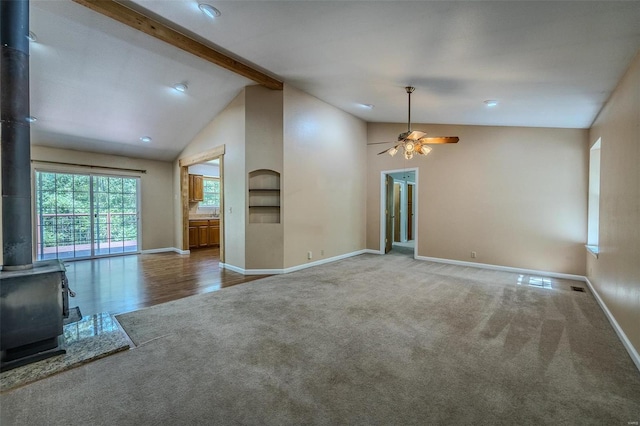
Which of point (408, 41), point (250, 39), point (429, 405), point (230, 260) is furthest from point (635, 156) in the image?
point (230, 260)

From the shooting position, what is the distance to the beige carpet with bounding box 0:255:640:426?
1.70m

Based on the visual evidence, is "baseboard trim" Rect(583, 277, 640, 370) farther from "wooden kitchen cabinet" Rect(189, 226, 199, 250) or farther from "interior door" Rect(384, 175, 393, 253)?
"wooden kitchen cabinet" Rect(189, 226, 199, 250)

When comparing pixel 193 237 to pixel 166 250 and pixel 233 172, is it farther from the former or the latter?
→ pixel 233 172

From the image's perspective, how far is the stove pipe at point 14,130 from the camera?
6.84 feet

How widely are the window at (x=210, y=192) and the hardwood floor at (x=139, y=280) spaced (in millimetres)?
2654

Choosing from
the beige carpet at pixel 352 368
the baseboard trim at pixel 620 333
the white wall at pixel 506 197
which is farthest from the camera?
the white wall at pixel 506 197

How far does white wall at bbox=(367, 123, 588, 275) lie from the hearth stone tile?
5630 mm

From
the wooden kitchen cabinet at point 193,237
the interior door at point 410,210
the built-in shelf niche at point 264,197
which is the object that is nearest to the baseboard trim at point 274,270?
the built-in shelf niche at point 264,197

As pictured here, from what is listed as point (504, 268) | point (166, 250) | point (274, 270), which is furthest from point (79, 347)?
point (504, 268)

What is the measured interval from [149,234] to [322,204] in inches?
195

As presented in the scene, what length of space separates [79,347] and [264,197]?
10.8 feet

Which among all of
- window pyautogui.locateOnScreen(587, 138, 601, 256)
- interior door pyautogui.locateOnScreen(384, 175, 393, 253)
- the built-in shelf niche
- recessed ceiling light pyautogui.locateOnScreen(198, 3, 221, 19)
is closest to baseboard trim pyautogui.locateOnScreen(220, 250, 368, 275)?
the built-in shelf niche

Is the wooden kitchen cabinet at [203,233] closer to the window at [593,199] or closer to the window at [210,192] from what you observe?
the window at [210,192]

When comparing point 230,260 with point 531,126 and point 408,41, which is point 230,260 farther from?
point 531,126
